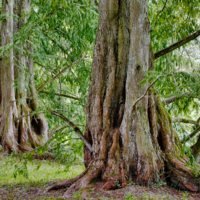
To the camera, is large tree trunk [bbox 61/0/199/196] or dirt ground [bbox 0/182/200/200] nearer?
dirt ground [bbox 0/182/200/200]

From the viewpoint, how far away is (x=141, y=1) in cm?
448

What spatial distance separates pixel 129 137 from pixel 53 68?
6.85 metres

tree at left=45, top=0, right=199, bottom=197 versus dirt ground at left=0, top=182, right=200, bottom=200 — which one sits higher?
tree at left=45, top=0, right=199, bottom=197

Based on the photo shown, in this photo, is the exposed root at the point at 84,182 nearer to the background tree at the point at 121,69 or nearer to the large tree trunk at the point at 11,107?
the background tree at the point at 121,69

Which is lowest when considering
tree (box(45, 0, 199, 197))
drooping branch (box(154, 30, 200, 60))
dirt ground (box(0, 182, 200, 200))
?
dirt ground (box(0, 182, 200, 200))

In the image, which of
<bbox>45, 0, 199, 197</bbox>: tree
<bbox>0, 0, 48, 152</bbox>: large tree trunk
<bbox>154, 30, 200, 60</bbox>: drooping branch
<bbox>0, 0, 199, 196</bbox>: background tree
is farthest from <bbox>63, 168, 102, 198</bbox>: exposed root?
<bbox>0, 0, 48, 152</bbox>: large tree trunk

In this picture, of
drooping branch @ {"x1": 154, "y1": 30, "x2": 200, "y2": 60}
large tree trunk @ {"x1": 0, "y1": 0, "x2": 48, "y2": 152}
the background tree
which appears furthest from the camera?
large tree trunk @ {"x1": 0, "y1": 0, "x2": 48, "y2": 152}

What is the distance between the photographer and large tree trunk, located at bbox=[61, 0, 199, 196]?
13.3 feet

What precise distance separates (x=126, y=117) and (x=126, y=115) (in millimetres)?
35

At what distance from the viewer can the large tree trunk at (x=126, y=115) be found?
4055 mm

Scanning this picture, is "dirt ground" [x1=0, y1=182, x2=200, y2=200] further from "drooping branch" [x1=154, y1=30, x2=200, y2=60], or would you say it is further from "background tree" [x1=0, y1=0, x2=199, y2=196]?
"drooping branch" [x1=154, y1=30, x2=200, y2=60]

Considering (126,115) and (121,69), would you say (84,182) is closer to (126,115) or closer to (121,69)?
(126,115)

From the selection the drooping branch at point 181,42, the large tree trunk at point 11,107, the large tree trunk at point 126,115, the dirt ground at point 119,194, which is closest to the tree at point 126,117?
the large tree trunk at point 126,115

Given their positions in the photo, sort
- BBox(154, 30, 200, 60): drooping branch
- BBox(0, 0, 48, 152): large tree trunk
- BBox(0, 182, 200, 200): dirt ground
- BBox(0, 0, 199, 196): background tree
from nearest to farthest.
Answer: BBox(0, 182, 200, 200): dirt ground < BBox(0, 0, 199, 196): background tree < BBox(154, 30, 200, 60): drooping branch < BBox(0, 0, 48, 152): large tree trunk
